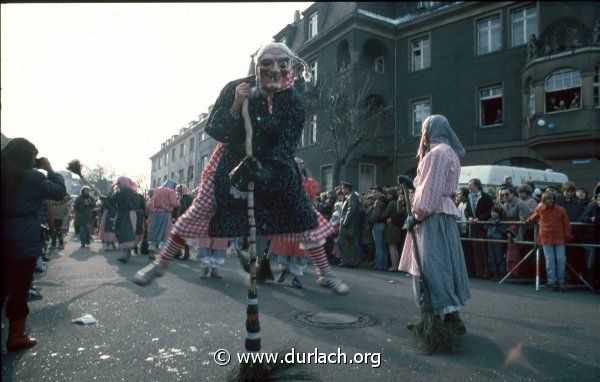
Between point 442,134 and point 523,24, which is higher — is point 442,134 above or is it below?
below

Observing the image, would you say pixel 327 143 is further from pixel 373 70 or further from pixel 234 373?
pixel 234 373

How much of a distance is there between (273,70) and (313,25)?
2763 centimetres

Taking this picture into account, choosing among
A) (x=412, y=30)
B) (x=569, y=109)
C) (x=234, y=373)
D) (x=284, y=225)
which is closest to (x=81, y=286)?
(x=234, y=373)

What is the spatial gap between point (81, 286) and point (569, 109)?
1898cm

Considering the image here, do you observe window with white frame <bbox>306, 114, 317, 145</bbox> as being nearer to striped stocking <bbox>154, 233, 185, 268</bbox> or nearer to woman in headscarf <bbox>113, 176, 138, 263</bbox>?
woman in headscarf <bbox>113, 176, 138, 263</bbox>

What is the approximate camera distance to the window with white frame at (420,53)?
24.2 meters

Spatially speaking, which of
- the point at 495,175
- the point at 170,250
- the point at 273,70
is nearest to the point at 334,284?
the point at 170,250

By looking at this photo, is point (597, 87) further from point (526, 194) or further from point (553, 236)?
point (553, 236)

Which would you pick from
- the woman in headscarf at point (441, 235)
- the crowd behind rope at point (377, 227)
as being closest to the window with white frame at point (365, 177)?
the crowd behind rope at point (377, 227)

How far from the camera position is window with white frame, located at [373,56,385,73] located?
25.7m

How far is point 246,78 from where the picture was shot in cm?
303

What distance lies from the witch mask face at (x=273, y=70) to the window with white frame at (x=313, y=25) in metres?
26.3

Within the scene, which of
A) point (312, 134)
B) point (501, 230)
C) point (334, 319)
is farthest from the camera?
point (312, 134)

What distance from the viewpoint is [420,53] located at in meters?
24.6
